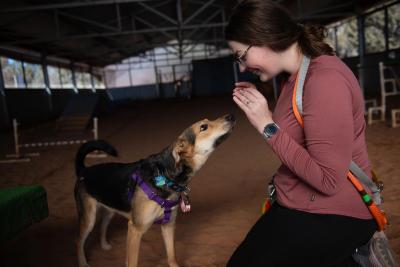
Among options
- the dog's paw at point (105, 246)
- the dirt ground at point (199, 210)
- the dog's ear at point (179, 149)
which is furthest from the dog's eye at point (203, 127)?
the dog's paw at point (105, 246)

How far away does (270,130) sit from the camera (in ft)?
5.13

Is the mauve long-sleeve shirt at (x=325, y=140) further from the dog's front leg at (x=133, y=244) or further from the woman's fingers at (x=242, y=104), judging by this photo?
the dog's front leg at (x=133, y=244)

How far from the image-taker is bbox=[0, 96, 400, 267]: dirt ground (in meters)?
3.73

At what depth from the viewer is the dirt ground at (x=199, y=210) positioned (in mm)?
3732

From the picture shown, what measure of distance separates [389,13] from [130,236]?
18.6 meters

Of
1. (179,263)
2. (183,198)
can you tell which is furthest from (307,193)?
(179,263)

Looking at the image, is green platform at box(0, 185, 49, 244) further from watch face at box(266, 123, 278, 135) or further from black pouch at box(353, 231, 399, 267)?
black pouch at box(353, 231, 399, 267)

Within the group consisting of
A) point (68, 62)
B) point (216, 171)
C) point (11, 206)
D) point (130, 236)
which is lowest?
point (216, 171)

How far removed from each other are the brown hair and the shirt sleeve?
18 centimetres

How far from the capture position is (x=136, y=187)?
3.13 m

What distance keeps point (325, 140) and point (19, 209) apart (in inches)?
76.6

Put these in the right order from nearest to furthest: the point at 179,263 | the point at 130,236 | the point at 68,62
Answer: the point at 130,236, the point at 179,263, the point at 68,62

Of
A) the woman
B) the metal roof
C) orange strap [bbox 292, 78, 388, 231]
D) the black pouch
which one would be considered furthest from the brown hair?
the metal roof

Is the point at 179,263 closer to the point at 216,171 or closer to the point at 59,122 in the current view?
the point at 216,171
